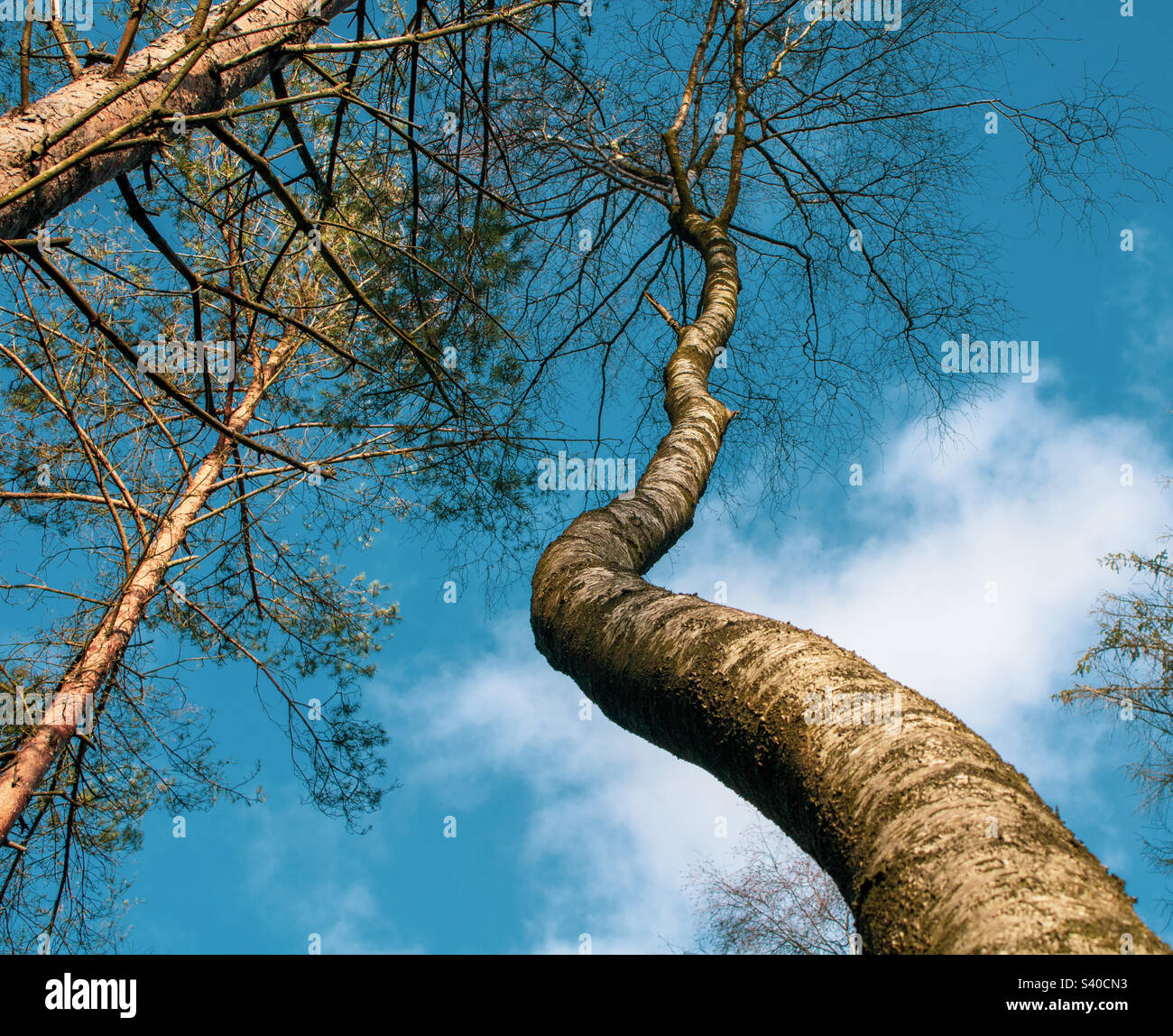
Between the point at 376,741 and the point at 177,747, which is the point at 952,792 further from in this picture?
the point at 177,747

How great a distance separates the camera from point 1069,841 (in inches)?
28.9
